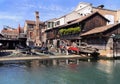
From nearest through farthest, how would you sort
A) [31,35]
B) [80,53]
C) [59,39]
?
[80,53]
[59,39]
[31,35]

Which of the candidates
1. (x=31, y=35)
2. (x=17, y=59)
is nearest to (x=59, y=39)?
(x=17, y=59)

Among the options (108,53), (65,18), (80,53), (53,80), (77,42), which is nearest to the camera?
(53,80)

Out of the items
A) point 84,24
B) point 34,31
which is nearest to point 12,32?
point 34,31

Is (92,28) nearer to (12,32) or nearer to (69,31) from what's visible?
(69,31)

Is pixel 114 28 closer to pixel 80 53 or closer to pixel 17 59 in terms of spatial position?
pixel 80 53

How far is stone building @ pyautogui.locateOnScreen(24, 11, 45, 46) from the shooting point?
275ft

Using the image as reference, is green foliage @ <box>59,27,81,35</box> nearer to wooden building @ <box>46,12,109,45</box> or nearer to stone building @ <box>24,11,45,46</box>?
wooden building @ <box>46,12,109,45</box>

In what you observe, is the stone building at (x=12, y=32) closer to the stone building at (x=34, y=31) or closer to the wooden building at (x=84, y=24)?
the stone building at (x=34, y=31)

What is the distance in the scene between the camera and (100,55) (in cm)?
4194

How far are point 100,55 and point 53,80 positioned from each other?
21.6m

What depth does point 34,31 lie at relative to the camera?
8962 centimetres

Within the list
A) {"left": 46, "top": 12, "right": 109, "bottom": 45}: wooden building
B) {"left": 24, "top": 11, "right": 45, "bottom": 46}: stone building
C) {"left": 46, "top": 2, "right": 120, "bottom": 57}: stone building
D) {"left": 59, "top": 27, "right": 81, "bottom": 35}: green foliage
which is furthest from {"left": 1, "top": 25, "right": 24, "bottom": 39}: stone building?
{"left": 46, "top": 12, "right": 109, "bottom": 45}: wooden building

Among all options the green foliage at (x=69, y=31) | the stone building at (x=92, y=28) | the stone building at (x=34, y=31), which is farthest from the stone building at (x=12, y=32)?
the green foliage at (x=69, y=31)

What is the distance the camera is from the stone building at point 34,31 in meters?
83.7
